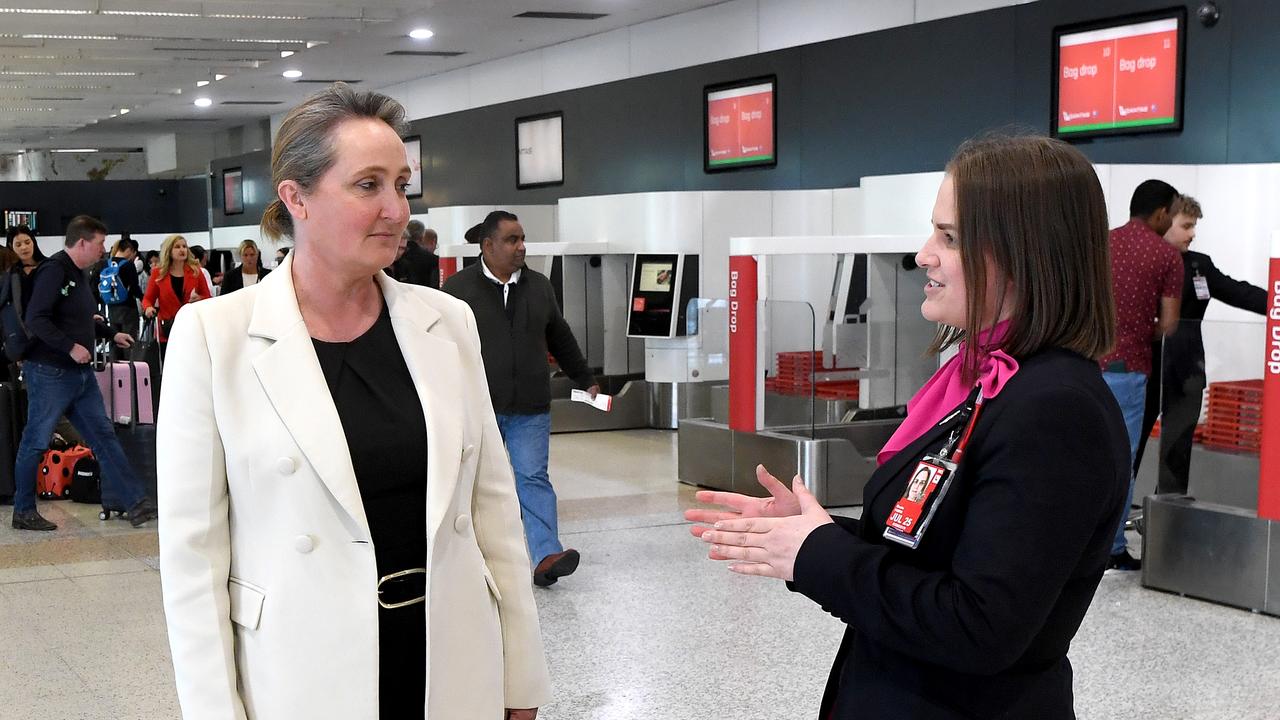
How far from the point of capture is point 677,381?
1106cm

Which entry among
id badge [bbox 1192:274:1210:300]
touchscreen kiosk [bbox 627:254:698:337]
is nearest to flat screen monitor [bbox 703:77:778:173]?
touchscreen kiosk [bbox 627:254:698:337]

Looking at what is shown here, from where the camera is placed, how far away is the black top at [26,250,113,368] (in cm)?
679

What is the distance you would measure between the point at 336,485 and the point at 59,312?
5.74m

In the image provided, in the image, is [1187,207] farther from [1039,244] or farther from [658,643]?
[1039,244]

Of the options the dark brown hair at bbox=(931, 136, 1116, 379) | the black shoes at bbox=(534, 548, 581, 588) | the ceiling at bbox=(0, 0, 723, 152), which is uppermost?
the ceiling at bbox=(0, 0, 723, 152)

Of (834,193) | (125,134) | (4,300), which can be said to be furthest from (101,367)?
(125,134)

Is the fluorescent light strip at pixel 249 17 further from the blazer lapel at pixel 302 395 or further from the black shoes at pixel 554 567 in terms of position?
the blazer lapel at pixel 302 395

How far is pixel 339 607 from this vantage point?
188 centimetres

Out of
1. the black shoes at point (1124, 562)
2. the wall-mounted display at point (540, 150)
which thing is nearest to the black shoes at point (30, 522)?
the black shoes at point (1124, 562)

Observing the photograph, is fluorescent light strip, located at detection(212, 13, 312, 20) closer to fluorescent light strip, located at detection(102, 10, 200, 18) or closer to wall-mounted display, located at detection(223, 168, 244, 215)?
fluorescent light strip, located at detection(102, 10, 200, 18)

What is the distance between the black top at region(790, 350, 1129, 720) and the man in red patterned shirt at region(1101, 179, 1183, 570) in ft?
15.1

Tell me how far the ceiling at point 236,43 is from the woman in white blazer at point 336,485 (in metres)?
8.28

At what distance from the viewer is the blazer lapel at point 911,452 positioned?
1600mm

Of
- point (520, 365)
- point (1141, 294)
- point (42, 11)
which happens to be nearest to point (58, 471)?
point (42, 11)
